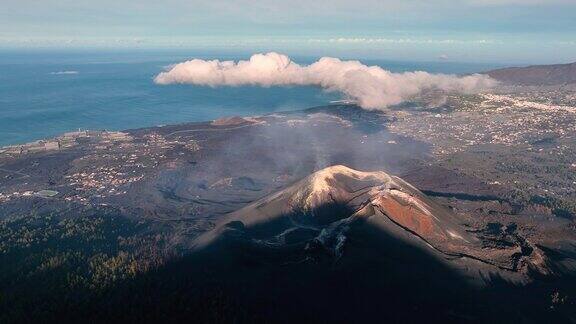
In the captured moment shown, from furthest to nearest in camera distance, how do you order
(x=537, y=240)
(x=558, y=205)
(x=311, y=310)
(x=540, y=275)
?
(x=558, y=205)
(x=537, y=240)
(x=540, y=275)
(x=311, y=310)

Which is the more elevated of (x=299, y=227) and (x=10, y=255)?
(x=299, y=227)

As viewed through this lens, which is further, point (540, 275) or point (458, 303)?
point (540, 275)

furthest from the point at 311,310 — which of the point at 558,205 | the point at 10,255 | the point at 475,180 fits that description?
the point at 475,180

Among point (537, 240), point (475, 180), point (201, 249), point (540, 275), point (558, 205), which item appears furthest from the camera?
point (475, 180)

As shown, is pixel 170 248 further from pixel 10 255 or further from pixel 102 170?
pixel 102 170

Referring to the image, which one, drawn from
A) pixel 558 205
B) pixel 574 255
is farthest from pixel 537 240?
pixel 558 205

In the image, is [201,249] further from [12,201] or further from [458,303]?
[12,201]
